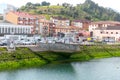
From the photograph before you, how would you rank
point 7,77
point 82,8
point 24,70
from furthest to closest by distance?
point 82,8 < point 24,70 < point 7,77

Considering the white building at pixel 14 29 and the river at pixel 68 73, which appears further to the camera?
the white building at pixel 14 29

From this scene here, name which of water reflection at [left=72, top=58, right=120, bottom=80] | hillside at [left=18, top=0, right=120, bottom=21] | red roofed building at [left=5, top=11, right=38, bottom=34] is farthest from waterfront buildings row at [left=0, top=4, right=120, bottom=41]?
water reflection at [left=72, top=58, right=120, bottom=80]

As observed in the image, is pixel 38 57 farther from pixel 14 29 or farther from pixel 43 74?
pixel 14 29

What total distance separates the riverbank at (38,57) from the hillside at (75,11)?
201ft

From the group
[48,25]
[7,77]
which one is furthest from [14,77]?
[48,25]

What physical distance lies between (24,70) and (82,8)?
112392 millimetres

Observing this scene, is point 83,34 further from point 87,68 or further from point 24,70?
point 24,70

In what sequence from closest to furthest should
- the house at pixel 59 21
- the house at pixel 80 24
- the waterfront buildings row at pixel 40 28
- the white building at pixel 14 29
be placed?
1. the white building at pixel 14 29
2. the waterfront buildings row at pixel 40 28
3. the house at pixel 59 21
4. the house at pixel 80 24

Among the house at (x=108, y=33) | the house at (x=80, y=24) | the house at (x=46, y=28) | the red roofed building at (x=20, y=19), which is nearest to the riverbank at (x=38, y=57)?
the red roofed building at (x=20, y=19)

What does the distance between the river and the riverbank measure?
66.6 inches

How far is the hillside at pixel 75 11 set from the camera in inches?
4990

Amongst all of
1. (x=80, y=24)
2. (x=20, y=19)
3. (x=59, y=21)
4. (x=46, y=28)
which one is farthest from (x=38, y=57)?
(x=80, y=24)

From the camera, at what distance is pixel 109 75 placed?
127 ft

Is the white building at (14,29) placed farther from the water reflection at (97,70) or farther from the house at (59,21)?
the water reflection at (97,70)
